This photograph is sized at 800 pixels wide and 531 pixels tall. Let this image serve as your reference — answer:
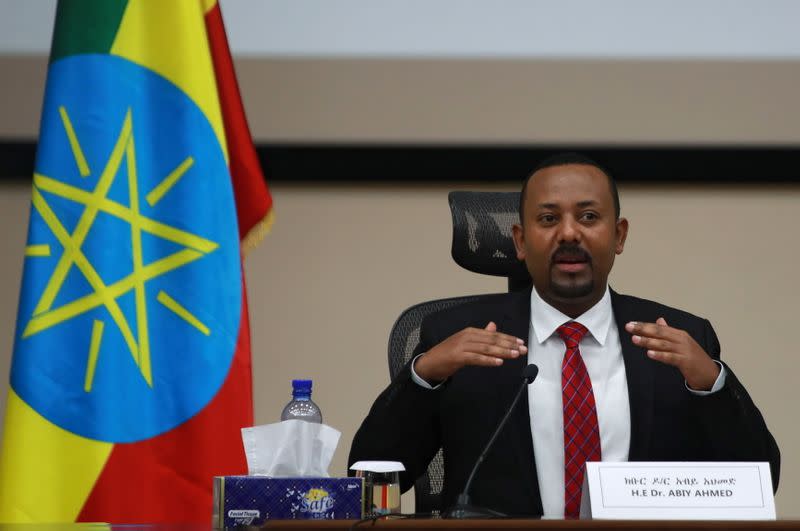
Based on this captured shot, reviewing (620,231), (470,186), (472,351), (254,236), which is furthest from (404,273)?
(472,351)

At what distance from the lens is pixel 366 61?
316 cm

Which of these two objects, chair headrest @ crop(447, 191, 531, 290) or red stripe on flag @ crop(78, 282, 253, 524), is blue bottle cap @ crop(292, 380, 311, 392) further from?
red stripe on flag @ crop(78, 282, 253, 524)

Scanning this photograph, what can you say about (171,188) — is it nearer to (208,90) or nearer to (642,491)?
(208,90)

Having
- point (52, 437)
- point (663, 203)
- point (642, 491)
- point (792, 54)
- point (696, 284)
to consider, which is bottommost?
point (642, 491)

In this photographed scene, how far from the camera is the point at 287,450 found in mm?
1535

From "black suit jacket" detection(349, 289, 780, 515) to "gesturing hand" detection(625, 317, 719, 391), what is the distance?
0.12m

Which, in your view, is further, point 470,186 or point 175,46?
point 470,186

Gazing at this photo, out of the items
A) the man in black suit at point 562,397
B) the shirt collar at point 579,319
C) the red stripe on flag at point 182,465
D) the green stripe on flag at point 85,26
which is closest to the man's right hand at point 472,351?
the man in black suit at point 562,397

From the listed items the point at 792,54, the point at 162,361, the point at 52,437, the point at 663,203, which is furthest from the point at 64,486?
the point at 792,54

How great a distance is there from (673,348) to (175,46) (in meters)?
1.63

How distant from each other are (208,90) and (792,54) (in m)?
1.81

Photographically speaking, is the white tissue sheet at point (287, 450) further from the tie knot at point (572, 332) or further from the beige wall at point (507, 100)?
the beige wall at point (507, 100)

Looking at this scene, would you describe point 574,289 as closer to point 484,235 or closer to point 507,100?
point 484,235

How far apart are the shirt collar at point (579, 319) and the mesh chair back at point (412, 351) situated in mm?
297
